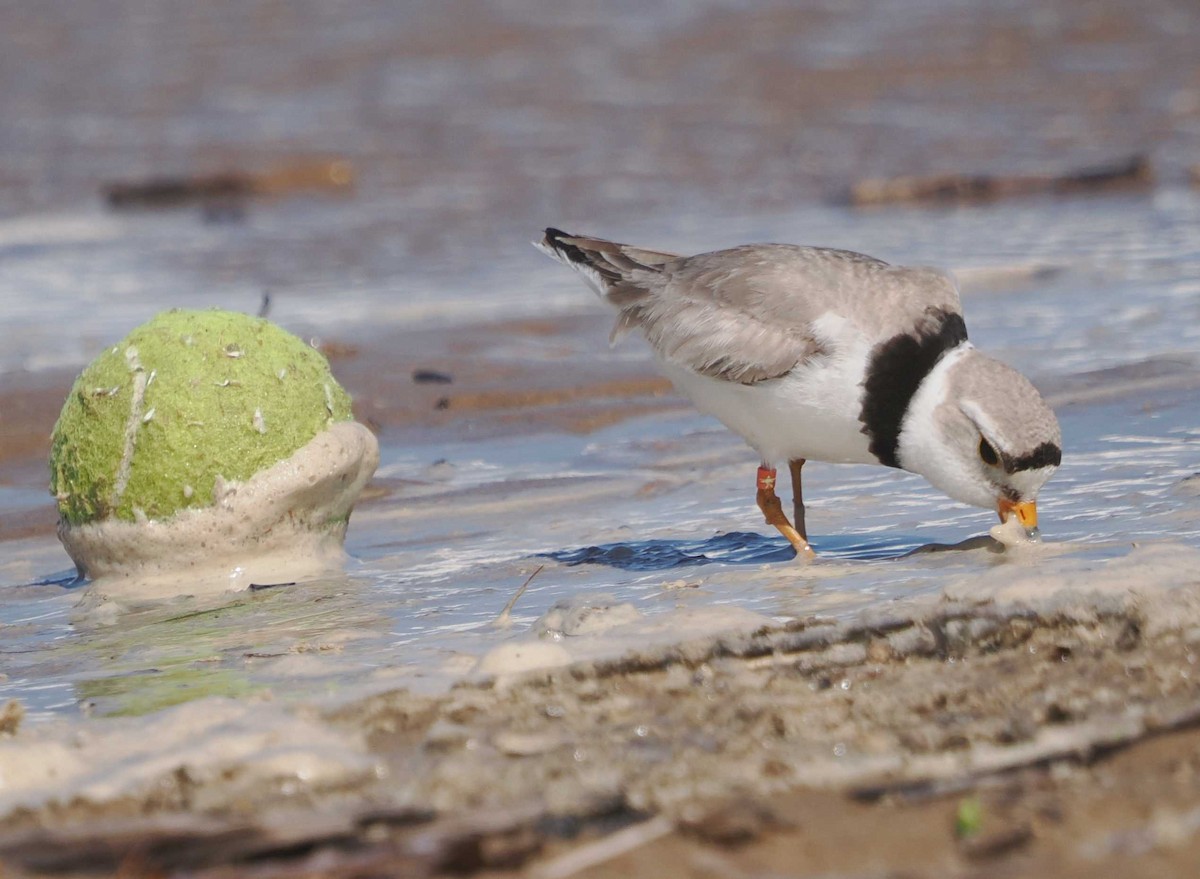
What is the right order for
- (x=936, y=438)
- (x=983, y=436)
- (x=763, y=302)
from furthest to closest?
1. (x=763, y=302)
2. (x=936, y=438)
3. (x=983, y=436)

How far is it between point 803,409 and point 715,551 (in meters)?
0.59

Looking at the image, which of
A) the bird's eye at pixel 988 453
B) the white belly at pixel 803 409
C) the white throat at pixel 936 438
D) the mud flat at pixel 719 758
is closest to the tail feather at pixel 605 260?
the white belly at pixel 803 409

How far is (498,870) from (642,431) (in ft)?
14.9

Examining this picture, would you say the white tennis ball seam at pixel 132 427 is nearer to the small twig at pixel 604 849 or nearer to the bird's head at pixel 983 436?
the bird's head at pixel 983 436

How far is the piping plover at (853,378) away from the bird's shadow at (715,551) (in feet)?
0.35

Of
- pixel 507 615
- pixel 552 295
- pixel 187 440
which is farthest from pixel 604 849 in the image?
pixel 552 295

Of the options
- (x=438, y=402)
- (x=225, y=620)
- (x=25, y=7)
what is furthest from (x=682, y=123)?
(x=225, y=620)

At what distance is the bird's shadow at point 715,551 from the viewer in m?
5.24

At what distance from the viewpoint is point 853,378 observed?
5090 mm

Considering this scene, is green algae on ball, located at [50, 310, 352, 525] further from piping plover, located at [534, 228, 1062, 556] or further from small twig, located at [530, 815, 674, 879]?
small twig, located at [530, 815, 674, 879]

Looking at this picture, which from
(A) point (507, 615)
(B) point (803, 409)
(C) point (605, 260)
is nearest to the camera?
(A) point (507, 615)

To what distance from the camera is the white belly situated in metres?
5.11

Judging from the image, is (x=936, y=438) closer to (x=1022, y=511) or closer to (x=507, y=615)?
(x=1022, y=511)

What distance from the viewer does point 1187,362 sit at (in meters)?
7.27
